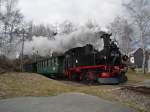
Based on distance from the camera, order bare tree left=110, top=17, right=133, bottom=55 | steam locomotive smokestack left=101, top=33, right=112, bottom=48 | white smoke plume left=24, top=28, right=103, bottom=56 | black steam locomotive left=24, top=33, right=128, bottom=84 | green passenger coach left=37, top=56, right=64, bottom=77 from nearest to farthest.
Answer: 1. black steam locomotive left=24, top=33, right=128, bottom=84
2. steam locomotive smokestack left=101, top=33, right=112, bottom=48
3. white smoke plume left=24, top=28, right=103, bottom=56
4. green passenger coach left=37, top=56, right=64, bottom=77
5. bare tree left=110, top=17, right=133, bottom=55

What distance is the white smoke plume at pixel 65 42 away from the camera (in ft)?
69.5

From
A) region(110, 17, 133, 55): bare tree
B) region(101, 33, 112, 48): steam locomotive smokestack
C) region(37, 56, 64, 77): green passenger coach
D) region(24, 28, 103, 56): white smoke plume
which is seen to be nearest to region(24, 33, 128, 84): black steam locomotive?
region(101, 33, 112, 48): steam locomotive smokestack

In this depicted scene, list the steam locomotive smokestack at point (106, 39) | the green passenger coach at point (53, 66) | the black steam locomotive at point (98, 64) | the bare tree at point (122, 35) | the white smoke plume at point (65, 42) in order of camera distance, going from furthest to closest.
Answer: the bare tree at point (122, 35), the green passenger coach at point (53, 66), the white smoke plume at point (65, 42), the steam locomotive smokestack at point (106, 39), the black steam locomotive at point (98, 64)

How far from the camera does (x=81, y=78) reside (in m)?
21.0

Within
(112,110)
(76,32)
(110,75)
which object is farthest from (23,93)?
(76,32)

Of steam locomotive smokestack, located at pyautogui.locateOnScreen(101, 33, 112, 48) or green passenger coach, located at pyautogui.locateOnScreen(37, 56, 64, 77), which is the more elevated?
steam locomotive smokestack, located at pyautogui.locateOnScreen(101, 33, 112, 48)

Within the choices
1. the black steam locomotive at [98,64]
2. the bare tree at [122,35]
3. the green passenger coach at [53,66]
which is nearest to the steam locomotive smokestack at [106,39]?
the black steam locomotive at [98,64]

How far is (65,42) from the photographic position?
2550 cm

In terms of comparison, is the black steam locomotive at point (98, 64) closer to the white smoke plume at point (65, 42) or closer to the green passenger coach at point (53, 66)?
the white smoke plume at point (65, 42)

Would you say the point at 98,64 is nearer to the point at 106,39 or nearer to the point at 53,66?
the point at 106,39

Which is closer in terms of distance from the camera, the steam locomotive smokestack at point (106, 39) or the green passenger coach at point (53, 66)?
the steam locomotive smokestack at point (106, 39)

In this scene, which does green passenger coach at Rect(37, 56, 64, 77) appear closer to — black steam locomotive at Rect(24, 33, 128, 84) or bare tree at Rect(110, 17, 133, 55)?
black steam locomotive at Rect(24, 33, 128, 84)

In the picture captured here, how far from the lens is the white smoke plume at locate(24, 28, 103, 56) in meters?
21.2

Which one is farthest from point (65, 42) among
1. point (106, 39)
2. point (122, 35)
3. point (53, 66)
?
point (122, 35)
